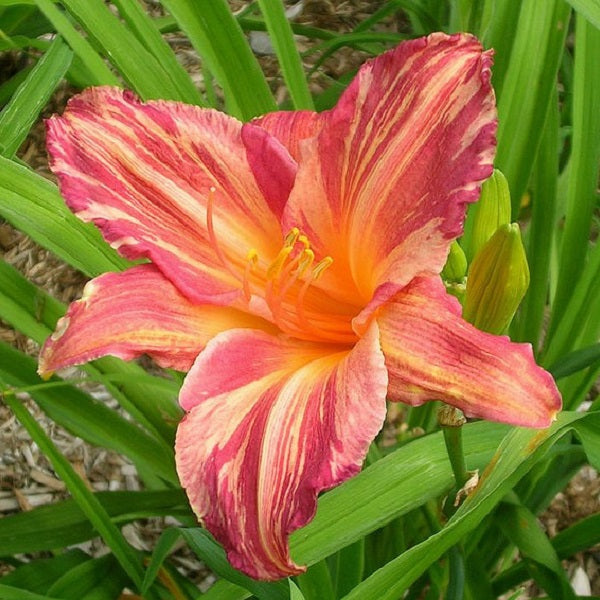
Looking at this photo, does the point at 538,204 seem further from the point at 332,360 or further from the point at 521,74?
the point at 332,360

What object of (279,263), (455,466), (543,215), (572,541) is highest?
(279,263)

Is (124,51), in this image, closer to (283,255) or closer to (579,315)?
(283,255)

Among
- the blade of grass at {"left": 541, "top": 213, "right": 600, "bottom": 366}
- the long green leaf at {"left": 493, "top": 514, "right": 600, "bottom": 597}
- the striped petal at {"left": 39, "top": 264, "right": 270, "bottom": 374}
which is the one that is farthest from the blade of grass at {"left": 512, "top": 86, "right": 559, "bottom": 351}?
the striped petal at {"left": 39, "top": 264, "right": 270, "bottom": 374}

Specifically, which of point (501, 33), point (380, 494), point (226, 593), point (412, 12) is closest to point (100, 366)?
point (226, 593)

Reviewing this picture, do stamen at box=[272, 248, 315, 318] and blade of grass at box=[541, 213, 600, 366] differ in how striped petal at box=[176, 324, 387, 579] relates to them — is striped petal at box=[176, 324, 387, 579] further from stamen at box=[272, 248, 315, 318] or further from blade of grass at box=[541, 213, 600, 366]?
blade of grass at box=[541, 213, 600, 366]

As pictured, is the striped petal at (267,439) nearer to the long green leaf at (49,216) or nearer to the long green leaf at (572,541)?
the long green leaf at (49,216)

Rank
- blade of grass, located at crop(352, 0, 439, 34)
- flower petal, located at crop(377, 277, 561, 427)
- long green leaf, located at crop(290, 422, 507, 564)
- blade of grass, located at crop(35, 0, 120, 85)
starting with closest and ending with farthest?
flower petal, located at crop(377, 277, 561, 427) → long green leaf, located at crop(290, 422, 507, 564) → blade of grass, located at crop(35, 0, 120, 85) → blade of grass, located at crop(352, 0, 439, 34)

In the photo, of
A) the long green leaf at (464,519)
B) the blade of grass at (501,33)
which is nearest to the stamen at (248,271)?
the long green leaf at (464,519)
